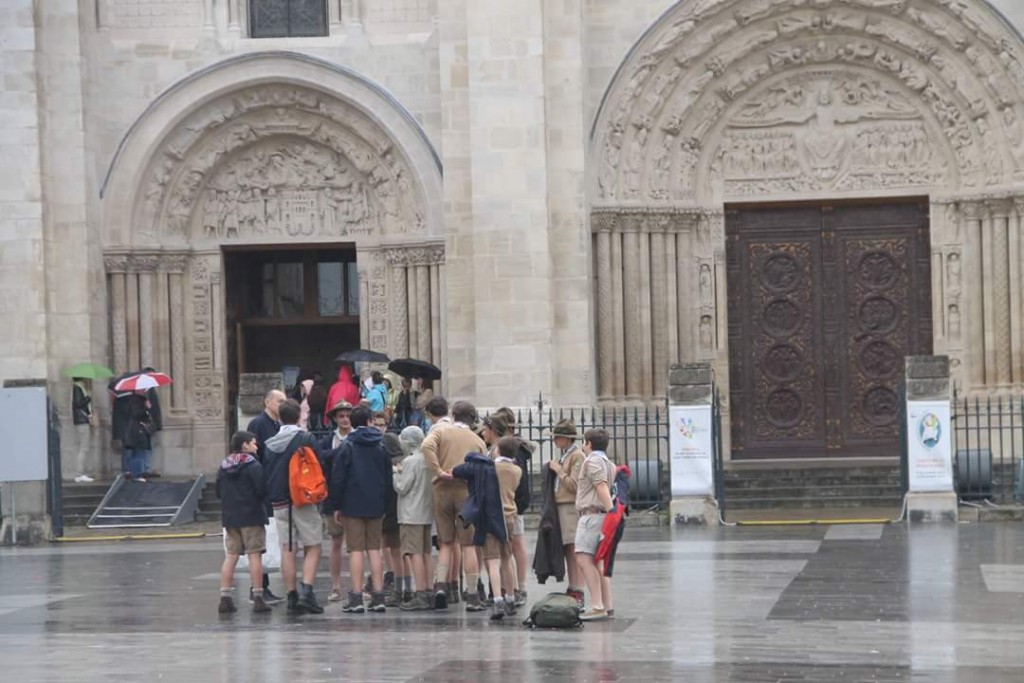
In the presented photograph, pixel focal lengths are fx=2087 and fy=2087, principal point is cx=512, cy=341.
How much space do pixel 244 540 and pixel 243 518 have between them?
0.17 meters

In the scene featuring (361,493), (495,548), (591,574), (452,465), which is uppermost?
(452,465)

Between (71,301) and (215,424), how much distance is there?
2.77m

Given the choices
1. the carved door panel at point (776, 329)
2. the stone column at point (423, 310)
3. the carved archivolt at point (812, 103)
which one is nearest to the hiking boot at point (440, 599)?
the carved archivolt at point (812, 103)

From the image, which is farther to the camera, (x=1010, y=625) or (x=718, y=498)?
(x=718, y=498)

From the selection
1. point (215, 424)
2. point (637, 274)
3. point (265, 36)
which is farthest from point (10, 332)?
point (637, 274)

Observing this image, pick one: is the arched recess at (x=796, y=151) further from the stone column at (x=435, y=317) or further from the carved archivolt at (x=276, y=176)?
the carved archivolt at (x=276, y=176)

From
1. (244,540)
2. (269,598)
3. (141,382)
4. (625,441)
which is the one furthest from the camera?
(141,382)

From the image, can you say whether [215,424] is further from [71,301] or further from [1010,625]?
[1010,625]

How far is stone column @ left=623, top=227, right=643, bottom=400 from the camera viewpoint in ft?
94.1

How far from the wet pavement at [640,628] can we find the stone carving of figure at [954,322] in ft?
26.3

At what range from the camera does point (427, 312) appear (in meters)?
29.3

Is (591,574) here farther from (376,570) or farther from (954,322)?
(954,322)

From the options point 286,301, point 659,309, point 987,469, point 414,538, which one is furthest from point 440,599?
point 286,301

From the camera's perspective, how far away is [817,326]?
29516mm
